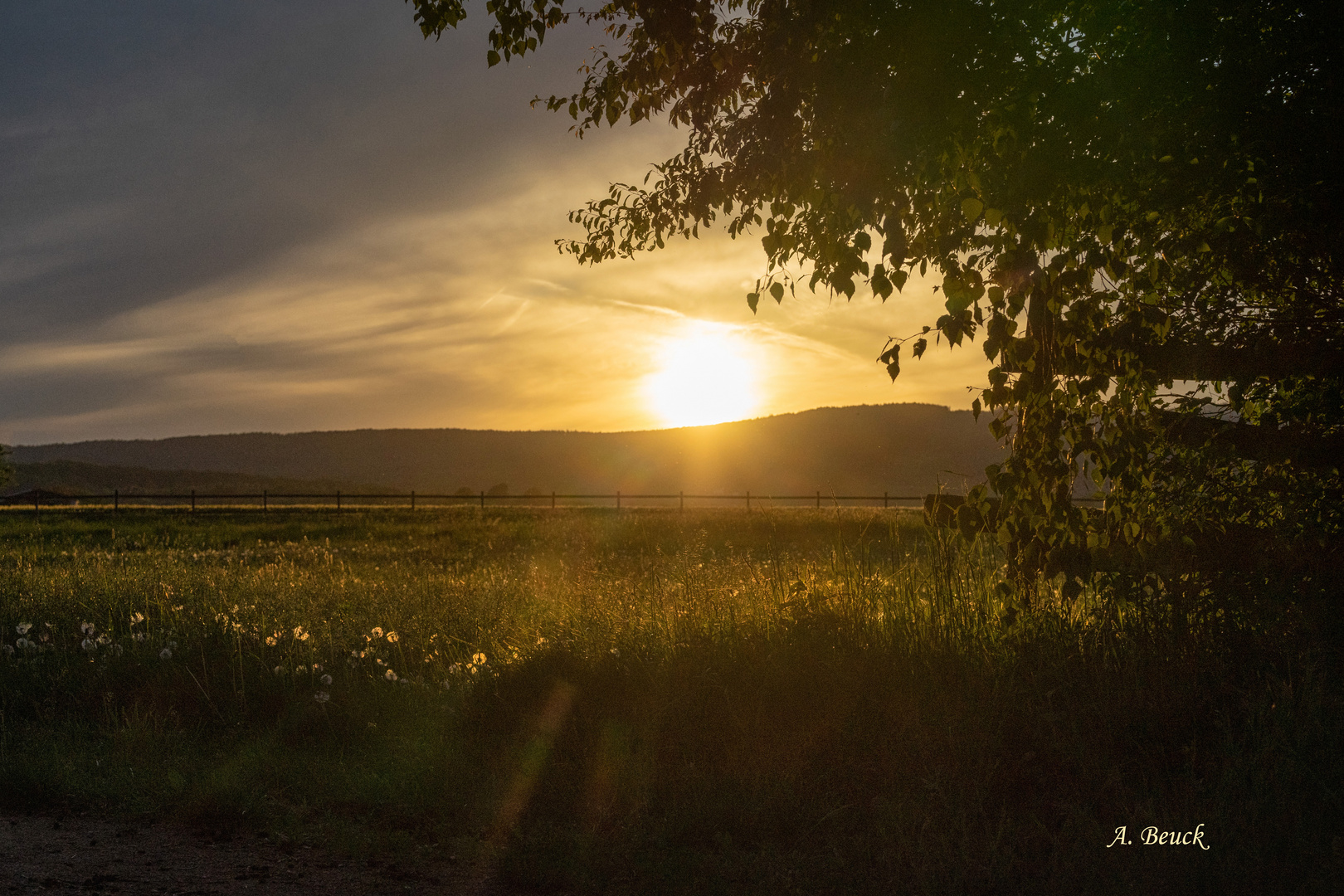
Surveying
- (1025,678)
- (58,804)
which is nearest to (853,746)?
(1025,678)

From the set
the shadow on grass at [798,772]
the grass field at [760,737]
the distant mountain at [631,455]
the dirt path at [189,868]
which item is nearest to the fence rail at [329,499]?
the grass field at [760,737]

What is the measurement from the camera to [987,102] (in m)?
4.63

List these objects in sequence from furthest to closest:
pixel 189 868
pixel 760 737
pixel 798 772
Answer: pixel 760 737 → pixel 798 772 → pixel 189 868

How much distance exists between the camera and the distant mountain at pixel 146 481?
89.5 m

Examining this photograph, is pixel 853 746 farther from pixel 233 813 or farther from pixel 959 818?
pixel 233 813

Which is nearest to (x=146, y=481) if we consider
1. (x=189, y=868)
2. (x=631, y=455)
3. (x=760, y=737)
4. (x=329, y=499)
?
(x=329, y=499)

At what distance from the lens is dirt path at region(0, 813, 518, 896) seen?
403 cm

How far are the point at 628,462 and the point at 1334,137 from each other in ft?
504

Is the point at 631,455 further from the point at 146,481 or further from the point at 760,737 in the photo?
the point at 760,737

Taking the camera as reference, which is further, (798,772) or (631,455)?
(631,455)

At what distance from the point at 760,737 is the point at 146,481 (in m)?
116

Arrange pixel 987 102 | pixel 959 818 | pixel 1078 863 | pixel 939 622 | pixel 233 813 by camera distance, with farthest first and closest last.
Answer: pixel 939 622, pixel 233 813, pixel 987 102, pixel 959 818, pixel 1078 863

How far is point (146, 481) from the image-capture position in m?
103

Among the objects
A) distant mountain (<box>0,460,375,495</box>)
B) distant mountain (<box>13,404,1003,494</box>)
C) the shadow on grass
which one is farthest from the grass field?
distant mountain (<box>13,404,1003,494</box>)
